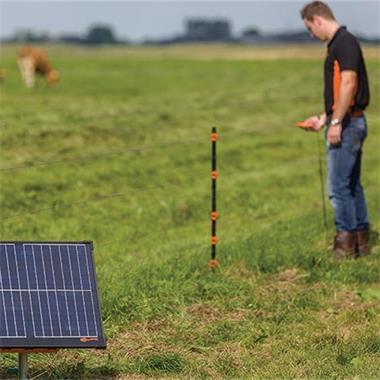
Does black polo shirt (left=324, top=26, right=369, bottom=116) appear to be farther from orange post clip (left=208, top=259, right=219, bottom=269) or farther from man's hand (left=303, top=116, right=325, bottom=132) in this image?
orange post clip (left=208, top=259, right=219, bottom=269)

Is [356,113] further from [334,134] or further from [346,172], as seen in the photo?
[346,172]

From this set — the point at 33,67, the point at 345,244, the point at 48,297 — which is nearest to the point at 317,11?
the point at 345,244

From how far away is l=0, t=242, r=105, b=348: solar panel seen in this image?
20.0 ft

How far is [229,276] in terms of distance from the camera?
9500 mm

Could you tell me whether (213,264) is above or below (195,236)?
above

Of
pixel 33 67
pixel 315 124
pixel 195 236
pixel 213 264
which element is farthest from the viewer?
pixel 33 67

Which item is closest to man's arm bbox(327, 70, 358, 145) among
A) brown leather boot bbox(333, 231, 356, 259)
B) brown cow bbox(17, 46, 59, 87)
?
brown leather boot bbox(333, 231, 356, 259)

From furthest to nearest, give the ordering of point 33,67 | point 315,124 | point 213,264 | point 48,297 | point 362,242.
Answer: point 33,67, point 362,242, point 315,124, point 213,264, point 48,297

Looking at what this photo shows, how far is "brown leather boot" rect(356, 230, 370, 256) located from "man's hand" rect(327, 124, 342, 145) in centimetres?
112

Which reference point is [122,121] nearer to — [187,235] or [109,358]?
[187,235]

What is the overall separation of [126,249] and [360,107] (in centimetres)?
329

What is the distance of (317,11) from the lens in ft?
33.3

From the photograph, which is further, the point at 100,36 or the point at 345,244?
the point at 100,36

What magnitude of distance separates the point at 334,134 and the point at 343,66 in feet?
2.25
